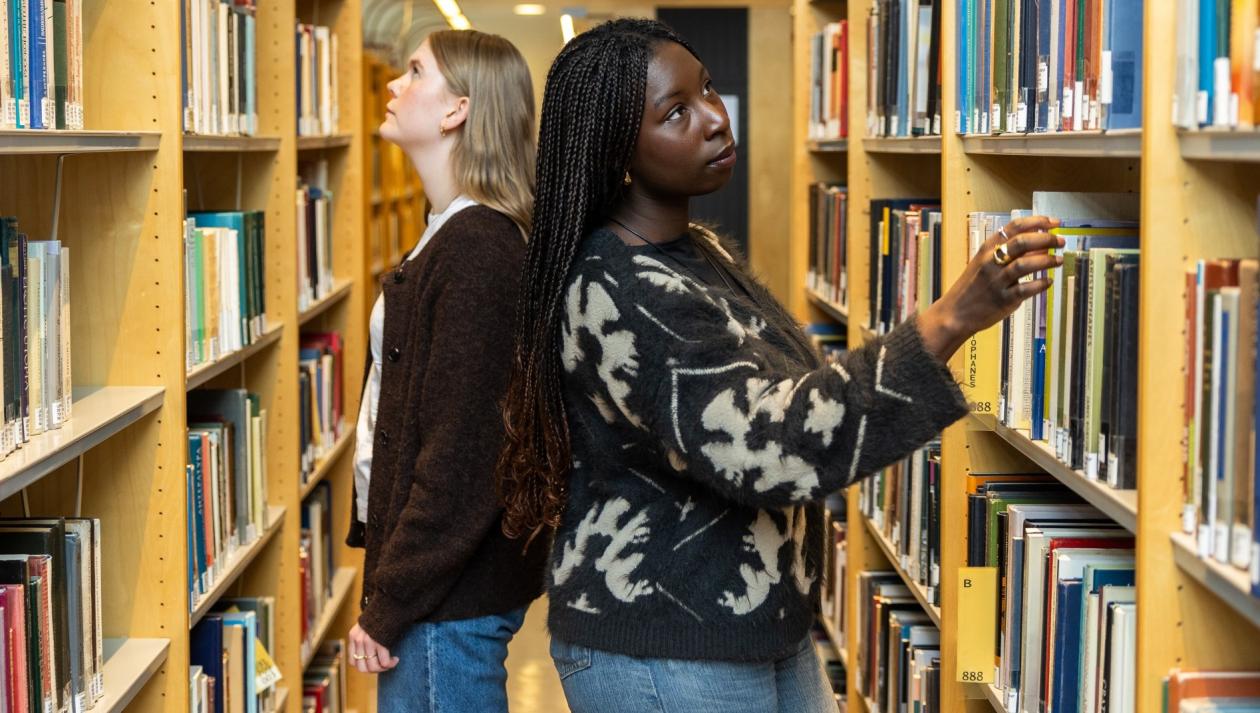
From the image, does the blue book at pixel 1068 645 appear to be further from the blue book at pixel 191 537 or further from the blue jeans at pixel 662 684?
the blue book at pixel 191 537

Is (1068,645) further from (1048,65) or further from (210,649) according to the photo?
(210,649)

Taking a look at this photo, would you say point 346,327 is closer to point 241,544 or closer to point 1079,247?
point 241,544

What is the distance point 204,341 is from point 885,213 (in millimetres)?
1488

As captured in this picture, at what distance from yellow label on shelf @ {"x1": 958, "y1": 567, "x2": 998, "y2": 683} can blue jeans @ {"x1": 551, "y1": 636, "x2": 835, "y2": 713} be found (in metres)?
0.53

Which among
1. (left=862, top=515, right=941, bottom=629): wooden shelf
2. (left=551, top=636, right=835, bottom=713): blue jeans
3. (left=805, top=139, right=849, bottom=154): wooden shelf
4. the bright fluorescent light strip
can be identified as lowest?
(left=862, top=515, right=941, bottom=629): wooden shelf

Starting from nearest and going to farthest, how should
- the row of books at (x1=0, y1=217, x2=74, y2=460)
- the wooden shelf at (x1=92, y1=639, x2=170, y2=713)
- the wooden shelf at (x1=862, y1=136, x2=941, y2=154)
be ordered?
the row of books at (x1=0, y1=217, x2=74, y2=460) < the wooden shelf at (x1=92, y1=639, x2=170, y2=713) < the wooden shelf at (x1=862, y1=136, x2=941, y2=154)

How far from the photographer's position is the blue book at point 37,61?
2107 millimetres

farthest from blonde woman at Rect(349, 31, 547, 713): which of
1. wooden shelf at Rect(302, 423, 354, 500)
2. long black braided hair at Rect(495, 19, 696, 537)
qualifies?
wooden shelf at Rect(302, 423, 354, 500)

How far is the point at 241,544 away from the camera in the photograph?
3.27 m

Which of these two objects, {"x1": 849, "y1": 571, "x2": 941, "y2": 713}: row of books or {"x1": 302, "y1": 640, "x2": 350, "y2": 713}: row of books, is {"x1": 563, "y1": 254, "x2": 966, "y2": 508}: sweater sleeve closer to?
{"x1": 849, "y1": 571, "x2": 941, "y2": 713}: row of books

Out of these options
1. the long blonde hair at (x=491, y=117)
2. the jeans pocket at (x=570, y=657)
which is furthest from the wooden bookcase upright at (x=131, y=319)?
the jeans pocket at (x=570, y=657)

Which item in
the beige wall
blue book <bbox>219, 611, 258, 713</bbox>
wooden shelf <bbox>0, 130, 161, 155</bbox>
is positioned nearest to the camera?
wooden shelf <bbox>0, 130, 161, 155</bbox>

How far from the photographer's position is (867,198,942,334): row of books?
9.04 feet

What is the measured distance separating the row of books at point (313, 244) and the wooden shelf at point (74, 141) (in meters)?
1.43
